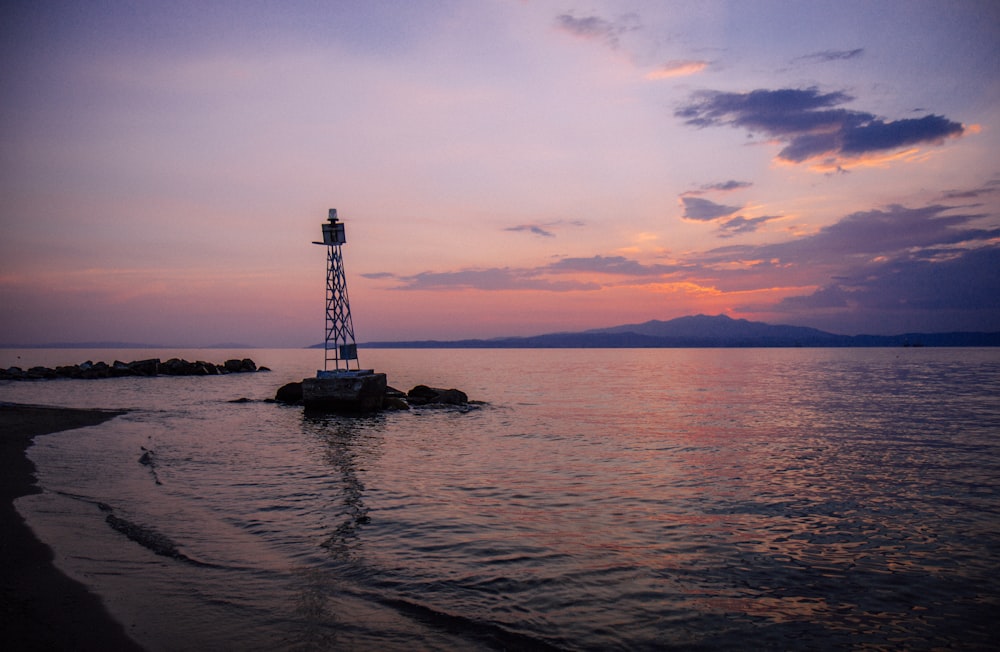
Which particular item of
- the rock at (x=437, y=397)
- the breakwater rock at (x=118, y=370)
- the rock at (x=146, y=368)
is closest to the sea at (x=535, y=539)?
the rock at (x=437, y=397)

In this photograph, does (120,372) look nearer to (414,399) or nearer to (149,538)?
(414,399)

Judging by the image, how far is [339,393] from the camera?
38.1 metres

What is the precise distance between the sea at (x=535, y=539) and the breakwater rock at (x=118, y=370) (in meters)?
67.3

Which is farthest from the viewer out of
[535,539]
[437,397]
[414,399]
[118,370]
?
[118,370]

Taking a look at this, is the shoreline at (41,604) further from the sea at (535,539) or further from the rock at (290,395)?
the rock at (290,395)

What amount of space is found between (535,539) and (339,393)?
29.4 metres

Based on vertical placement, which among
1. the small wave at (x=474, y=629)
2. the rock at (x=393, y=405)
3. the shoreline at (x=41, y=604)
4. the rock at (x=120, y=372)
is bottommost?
the rock at (x=393, y=405)

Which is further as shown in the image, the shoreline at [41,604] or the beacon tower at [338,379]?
the beacon tower at [338,379]

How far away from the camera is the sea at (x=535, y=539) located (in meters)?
7.31

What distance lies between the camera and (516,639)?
6961mm

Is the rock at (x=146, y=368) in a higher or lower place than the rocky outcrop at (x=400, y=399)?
higher

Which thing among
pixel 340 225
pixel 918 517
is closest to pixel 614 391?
pixel 340 225

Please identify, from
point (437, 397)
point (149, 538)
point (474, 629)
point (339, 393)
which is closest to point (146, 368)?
point (339, 393)

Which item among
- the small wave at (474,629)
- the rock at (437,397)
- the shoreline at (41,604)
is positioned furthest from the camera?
the rock at (437,397)
